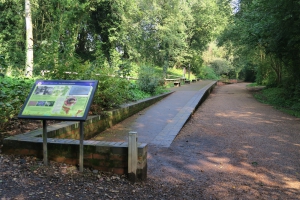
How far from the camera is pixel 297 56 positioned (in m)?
14.9

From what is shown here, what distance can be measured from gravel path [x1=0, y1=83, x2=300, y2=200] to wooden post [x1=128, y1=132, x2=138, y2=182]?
0.39 feet

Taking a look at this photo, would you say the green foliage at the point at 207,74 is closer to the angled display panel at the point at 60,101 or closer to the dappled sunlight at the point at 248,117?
the dappled sunlight at the point at 248,117

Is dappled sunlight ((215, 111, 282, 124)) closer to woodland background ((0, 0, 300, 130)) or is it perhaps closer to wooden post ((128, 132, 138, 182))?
woodland background ((0, 0, 300, 130))

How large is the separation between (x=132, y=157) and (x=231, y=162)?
2207 millimetres

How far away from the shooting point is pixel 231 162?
5.07m

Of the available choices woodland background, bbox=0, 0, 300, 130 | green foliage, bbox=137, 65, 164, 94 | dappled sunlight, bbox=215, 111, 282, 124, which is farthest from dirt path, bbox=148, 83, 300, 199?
green foliage, bbox=137, 65, 164, 94

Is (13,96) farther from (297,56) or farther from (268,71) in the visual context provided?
(268,71)

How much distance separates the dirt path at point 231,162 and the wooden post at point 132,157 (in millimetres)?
476

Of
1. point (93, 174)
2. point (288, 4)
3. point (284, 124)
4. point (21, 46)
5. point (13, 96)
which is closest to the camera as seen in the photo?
point (93, 174)

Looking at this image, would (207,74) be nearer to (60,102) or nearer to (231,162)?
(231,162)

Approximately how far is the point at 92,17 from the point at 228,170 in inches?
892

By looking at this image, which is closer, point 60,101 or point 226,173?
point 60,101

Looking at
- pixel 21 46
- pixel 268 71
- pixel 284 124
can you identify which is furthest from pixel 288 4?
pixel 21 46

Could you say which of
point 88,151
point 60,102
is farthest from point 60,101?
point 88,151
